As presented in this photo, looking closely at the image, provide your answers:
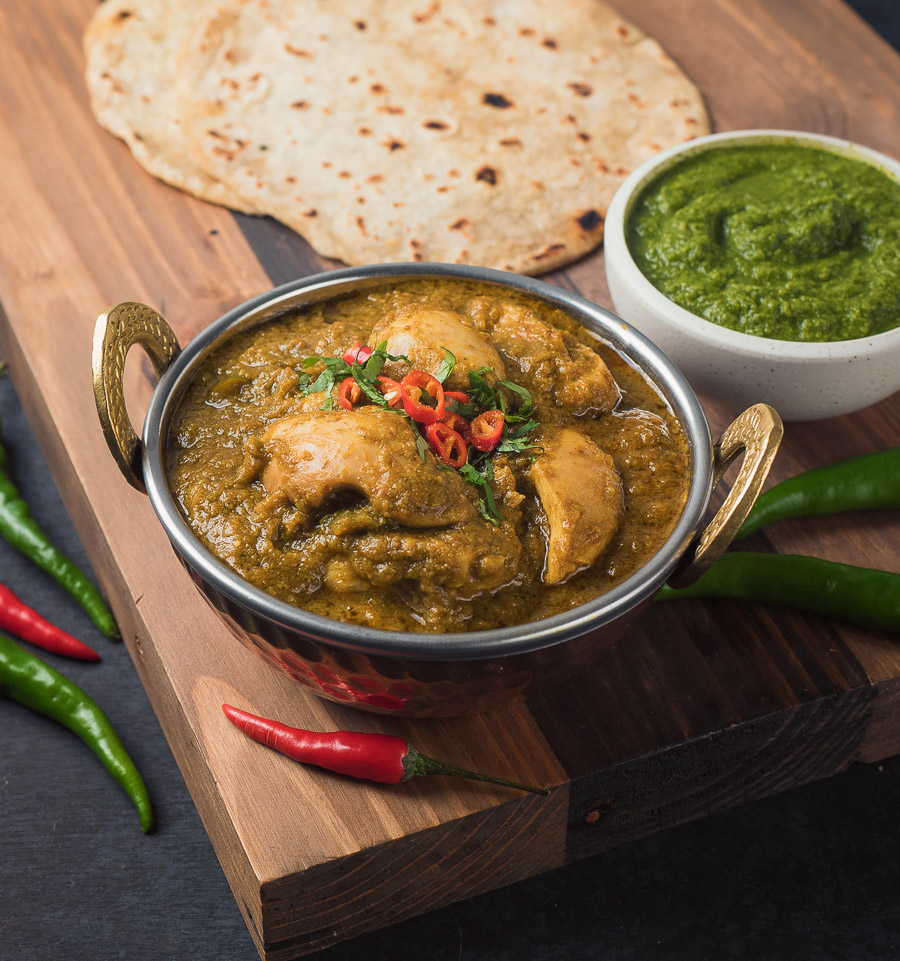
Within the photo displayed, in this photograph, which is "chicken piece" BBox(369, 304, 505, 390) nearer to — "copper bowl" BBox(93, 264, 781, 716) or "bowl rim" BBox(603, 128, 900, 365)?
"copper bowl" BBox(93, 264, 781, 716)

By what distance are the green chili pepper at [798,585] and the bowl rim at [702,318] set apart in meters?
0.60

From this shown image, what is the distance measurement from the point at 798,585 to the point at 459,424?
1127 mm

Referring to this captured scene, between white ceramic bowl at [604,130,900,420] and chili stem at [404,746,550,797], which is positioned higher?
white ceramic bowl at [604,130,900,420]

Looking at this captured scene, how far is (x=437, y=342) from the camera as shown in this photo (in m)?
2.46

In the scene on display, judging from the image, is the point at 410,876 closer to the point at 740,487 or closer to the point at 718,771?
the point at 718,771

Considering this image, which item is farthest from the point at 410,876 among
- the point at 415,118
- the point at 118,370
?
the point at 415,118

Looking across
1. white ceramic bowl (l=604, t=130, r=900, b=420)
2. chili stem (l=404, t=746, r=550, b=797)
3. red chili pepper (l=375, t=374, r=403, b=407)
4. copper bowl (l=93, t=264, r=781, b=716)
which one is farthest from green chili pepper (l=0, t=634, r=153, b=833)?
white ceramic bowl (l=604, t=130, r=900, b=420)

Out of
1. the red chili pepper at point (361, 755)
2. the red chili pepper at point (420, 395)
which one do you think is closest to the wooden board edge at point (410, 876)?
the red chili pepper at point (361, 755)

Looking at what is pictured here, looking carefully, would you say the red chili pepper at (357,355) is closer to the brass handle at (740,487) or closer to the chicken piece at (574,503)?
the chicken piece at (574,503)

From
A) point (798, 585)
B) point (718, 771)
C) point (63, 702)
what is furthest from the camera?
point (63, 702)

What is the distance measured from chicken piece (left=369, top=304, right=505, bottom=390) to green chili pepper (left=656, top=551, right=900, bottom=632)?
2.80 ft

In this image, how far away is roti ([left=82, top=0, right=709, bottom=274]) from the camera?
147 inches

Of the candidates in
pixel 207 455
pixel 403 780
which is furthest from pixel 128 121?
pixel 403 780

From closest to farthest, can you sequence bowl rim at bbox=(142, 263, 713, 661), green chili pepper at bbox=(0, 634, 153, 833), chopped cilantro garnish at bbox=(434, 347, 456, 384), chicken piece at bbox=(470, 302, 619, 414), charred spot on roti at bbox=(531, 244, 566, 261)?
1. bowl rim at bbox=(142, 263, 713, 661)
2. chopped cilantro garnish at bbox=(434, 347, 456, 384)
3. chicken piece at bbox=(470, 302, 619, 414)
4. green chili pepper at bbox=(0, 634, 153, 833)
5. charred spot on roti at bbox=(531, 244, 566, 261)
